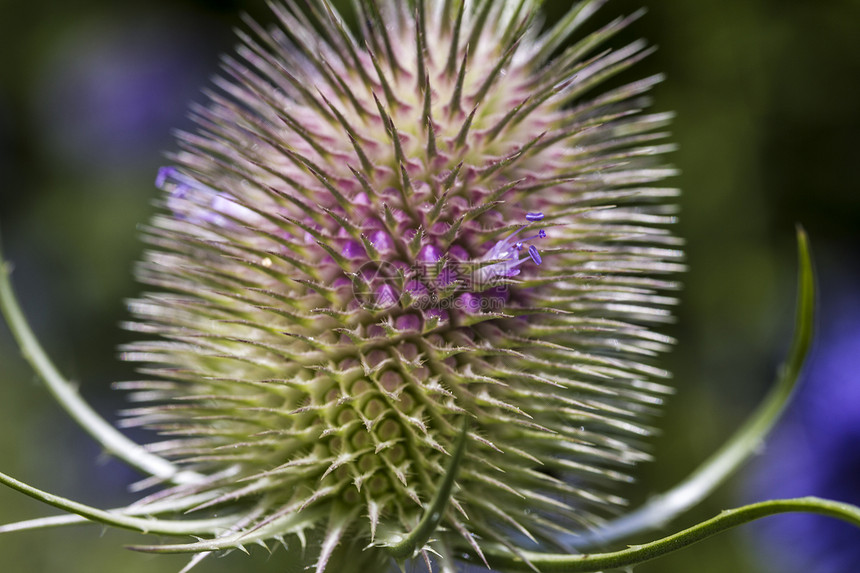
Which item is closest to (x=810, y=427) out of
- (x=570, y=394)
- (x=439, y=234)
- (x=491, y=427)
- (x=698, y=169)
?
(x=698, y=169)

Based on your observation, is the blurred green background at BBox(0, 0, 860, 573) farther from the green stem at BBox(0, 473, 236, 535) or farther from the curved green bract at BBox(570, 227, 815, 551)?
the green stem at BBox(0, 473, 236, 535)

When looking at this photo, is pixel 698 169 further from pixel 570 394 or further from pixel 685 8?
pixel 570 394

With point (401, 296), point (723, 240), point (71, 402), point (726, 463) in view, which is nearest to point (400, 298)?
point (401, 296)

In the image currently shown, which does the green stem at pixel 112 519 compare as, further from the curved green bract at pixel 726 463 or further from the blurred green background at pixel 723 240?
the blurred green background at pixel 723 240

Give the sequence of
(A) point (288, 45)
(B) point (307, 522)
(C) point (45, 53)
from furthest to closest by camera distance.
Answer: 1. (C) point (45, 53)
2. (A) point (288, 45)
3. (B) point (307, 522)

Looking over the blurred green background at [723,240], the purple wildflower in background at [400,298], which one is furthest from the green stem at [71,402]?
the blurred green background at [723,240]

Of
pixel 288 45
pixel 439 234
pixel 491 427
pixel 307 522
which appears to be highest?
pixel 288 45
